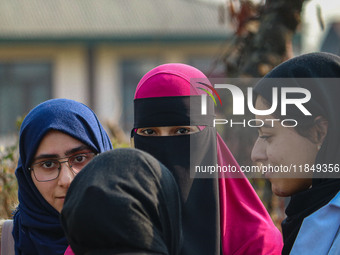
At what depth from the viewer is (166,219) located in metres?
1.66

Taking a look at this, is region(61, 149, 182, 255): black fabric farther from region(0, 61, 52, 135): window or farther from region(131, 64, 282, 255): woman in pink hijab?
region(0, 61, 52, 135): window

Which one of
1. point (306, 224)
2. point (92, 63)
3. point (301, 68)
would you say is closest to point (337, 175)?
point (306, 224)

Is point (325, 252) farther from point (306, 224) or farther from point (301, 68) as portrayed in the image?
point (301, 68)

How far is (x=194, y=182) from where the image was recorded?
94.1 inches

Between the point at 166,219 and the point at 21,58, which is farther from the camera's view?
the point at 21,58

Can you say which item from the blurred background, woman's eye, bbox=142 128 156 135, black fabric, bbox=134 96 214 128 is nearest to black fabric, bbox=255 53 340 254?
black fabric, bbox=134 96 214 128

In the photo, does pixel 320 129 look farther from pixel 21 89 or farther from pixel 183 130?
pixel 21 89

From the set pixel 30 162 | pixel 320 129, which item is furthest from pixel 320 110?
pixel 30 162

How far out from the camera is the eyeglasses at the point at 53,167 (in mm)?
2479

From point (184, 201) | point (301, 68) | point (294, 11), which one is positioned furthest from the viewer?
point (294, 11)

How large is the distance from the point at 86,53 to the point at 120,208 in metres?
14.6

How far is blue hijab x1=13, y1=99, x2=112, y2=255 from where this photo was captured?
2.51 m

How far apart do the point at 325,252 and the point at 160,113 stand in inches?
35.4

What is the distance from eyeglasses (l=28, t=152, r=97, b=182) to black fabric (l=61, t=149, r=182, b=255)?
2.67ft
